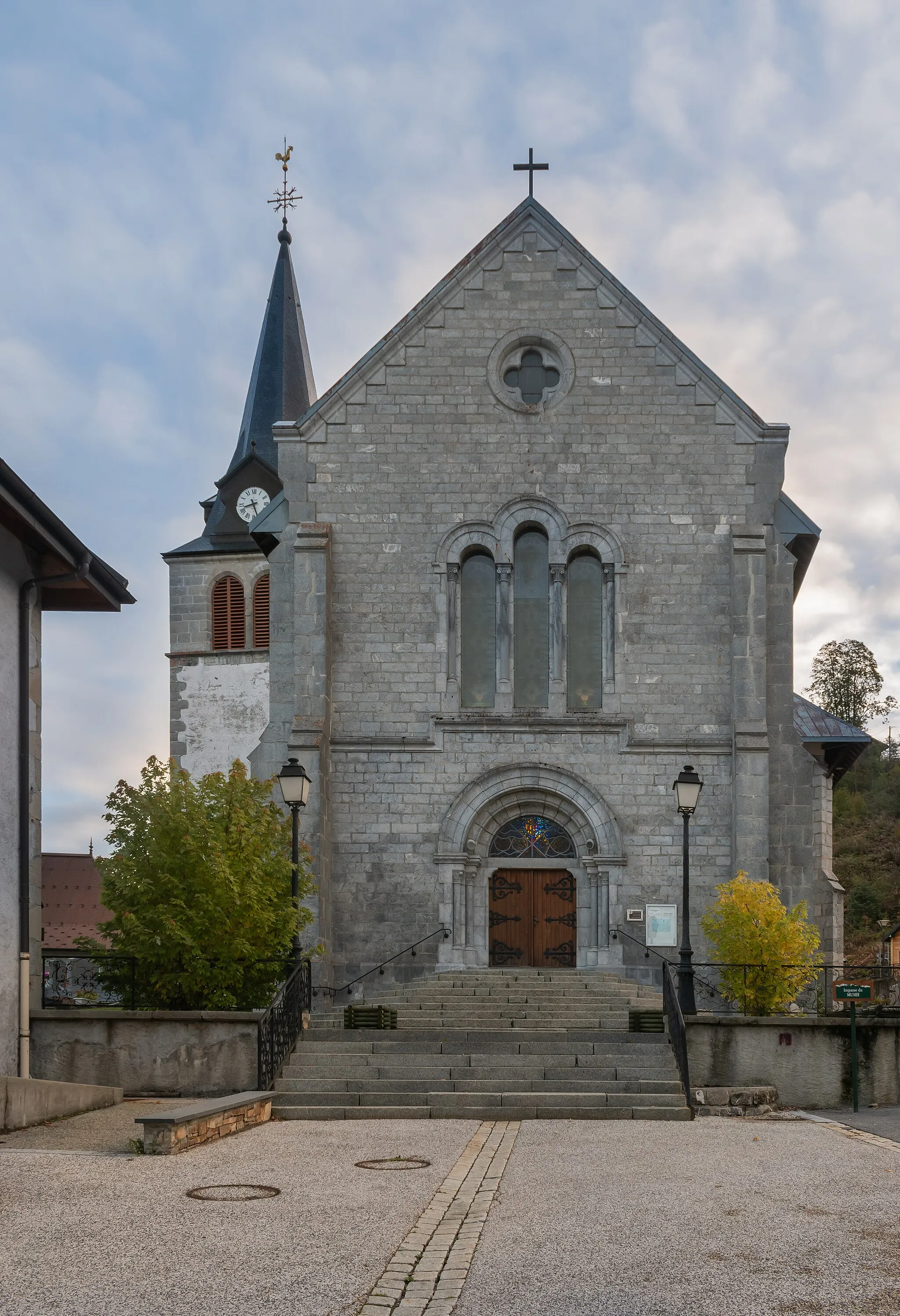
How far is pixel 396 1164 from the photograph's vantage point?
41.1 ft

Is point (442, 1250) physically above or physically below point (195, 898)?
below

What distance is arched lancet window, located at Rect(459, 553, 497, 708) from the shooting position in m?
27.2

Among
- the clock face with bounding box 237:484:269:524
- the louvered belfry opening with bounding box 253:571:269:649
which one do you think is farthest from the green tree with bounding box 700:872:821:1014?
the clock face with bounding box 237:484:269:524

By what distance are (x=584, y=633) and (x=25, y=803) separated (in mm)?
12822

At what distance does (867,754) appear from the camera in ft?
303

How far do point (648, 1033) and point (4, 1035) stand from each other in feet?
27.0

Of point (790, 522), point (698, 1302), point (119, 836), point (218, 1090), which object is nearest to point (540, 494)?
point (790, 522)

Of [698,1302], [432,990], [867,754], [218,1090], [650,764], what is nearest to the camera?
[698,1302]

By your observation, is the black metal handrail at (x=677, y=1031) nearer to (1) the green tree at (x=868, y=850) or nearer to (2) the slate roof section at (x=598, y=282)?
(2) the slate roof section at (x=598, y=282)

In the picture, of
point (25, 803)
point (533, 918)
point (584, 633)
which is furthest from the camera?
point (584, 633)

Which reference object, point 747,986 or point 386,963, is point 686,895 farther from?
point 386,963

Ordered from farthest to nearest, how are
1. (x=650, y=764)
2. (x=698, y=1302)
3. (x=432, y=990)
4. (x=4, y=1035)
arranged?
(x=650, y=764)
(x=432, y=990)
(x=4, y=1035)
(x=698, y=1302)

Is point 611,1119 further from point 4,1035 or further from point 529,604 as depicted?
point 529,604

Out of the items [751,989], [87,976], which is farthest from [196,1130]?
[751,989]
